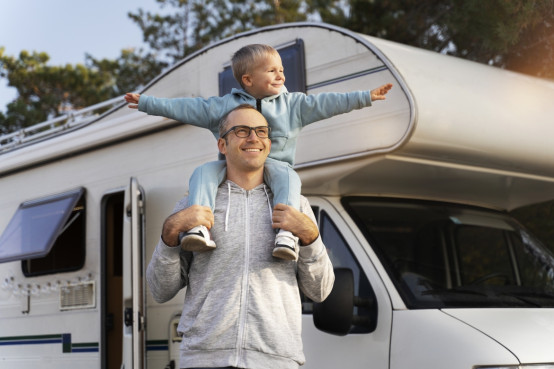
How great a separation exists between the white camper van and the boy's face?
1.03 metres

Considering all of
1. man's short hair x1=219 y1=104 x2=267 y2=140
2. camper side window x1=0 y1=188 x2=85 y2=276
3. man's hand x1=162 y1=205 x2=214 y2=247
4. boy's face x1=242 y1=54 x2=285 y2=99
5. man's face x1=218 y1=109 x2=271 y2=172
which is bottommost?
man's hand x1=162 y1=205 x2=214 y2=247

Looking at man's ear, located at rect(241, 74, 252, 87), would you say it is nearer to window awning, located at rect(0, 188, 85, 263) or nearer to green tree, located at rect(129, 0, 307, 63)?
window awning, located at rect(0, 188, 85, 263)

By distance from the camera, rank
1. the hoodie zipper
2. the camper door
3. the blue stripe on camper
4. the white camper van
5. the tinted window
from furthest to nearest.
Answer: the blue stripe on camper, the camper door, the tinted window, the white camper van, the hoodie zipper

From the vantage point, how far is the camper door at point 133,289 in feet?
Result: 15.9

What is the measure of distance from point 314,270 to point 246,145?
1.54 ft

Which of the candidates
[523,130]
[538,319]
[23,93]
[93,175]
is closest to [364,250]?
[538,319]

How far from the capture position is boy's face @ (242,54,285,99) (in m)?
2.90

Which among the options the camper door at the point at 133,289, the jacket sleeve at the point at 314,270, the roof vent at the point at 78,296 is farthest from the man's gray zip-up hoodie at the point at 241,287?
the roof vent at the point at 78,296

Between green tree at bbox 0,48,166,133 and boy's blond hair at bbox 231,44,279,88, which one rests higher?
green tree at bbox 0,48,166,133

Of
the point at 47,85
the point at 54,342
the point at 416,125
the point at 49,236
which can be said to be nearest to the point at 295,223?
the point at 416,125

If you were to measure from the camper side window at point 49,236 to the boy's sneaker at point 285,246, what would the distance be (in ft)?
11.1

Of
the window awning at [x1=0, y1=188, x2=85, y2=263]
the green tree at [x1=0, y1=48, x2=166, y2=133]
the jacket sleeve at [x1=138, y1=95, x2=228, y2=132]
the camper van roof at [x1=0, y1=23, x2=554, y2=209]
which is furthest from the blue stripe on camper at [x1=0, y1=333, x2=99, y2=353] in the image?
the green tree at [x1=0, y1=48, x2=166, y2=133]

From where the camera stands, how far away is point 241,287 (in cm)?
250

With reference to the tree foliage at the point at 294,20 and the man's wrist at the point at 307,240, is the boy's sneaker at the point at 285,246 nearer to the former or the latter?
the man's wrist at the point at 307,240
